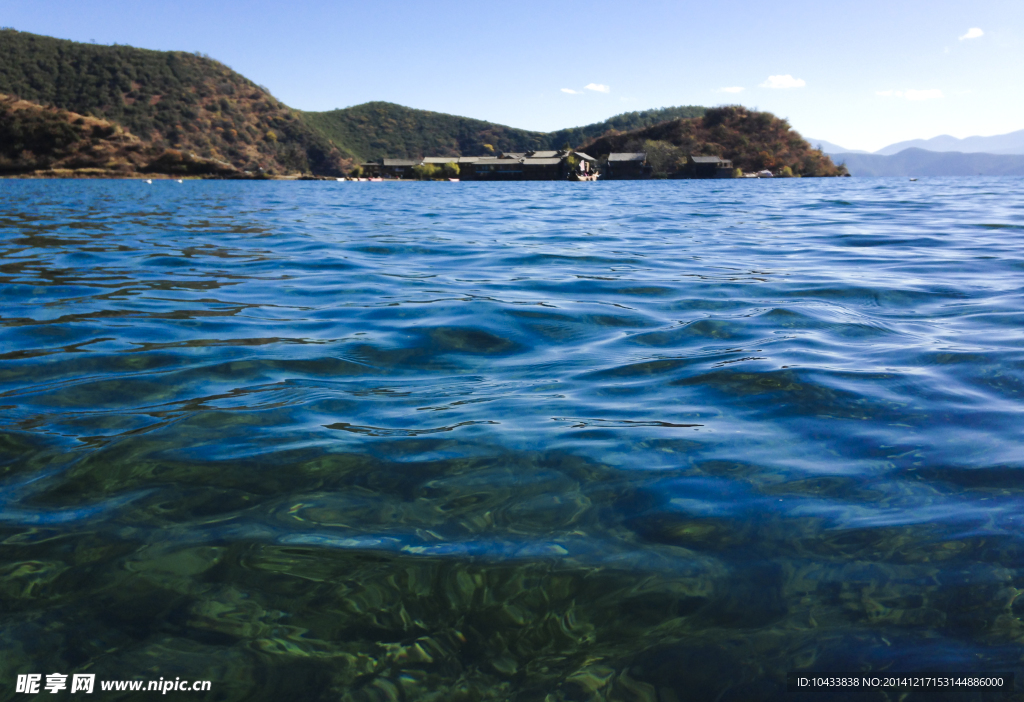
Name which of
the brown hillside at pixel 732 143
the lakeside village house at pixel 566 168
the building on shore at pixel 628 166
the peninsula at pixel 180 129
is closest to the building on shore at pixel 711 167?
the lakeside village house at pixel 566 168

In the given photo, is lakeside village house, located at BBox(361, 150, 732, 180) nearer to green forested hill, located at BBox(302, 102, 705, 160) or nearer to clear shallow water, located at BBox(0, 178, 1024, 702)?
green forested hill, located at BBox(302, 102, 705, 160)

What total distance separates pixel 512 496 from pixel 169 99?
12199cm

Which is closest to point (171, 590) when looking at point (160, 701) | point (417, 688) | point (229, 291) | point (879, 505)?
point (160, 701)

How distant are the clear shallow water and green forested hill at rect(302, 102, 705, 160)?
465ft

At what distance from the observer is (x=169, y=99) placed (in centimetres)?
10094

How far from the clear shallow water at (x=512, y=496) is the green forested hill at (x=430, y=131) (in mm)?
141767

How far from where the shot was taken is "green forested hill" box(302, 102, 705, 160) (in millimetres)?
140875

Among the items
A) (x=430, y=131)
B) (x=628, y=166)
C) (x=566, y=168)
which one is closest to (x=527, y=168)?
(x=566, y=168)

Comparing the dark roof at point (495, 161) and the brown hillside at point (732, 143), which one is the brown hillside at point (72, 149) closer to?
the dark roof at point (495, 161)

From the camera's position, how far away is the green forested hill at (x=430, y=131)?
14088cm

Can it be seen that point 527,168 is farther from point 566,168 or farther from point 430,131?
point 430,131

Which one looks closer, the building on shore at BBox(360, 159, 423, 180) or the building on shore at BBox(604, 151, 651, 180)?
the building on shore at BBox(604, 151, 651, 180)

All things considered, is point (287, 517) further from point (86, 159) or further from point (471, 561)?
point (86, 159)

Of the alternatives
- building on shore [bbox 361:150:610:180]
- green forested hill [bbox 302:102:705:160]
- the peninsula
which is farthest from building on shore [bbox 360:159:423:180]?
green forested hill [bbox 302:102:705:160]
